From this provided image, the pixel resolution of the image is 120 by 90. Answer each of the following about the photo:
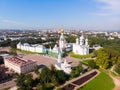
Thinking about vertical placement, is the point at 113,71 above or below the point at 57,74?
below

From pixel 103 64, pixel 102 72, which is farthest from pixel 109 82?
pixel 103 64

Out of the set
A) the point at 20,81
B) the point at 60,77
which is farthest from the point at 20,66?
the point at 60,77

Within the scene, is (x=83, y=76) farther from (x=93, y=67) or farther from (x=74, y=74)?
(x=93, y=67)

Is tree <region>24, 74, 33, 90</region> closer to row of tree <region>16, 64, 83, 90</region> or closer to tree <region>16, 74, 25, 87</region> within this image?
row of tree <region>16, 64, 83, 90</region>

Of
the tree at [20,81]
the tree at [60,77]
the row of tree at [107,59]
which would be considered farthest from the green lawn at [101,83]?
the tree at [20,81]

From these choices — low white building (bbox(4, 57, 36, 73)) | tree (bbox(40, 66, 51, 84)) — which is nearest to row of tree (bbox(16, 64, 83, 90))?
tree (bbox(40, 66, 51, 84))

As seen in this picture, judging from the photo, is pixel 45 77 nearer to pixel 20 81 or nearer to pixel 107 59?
pixel 20 81

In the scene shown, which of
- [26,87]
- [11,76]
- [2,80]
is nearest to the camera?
[26,87]

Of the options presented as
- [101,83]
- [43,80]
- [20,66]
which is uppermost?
[20,66]
